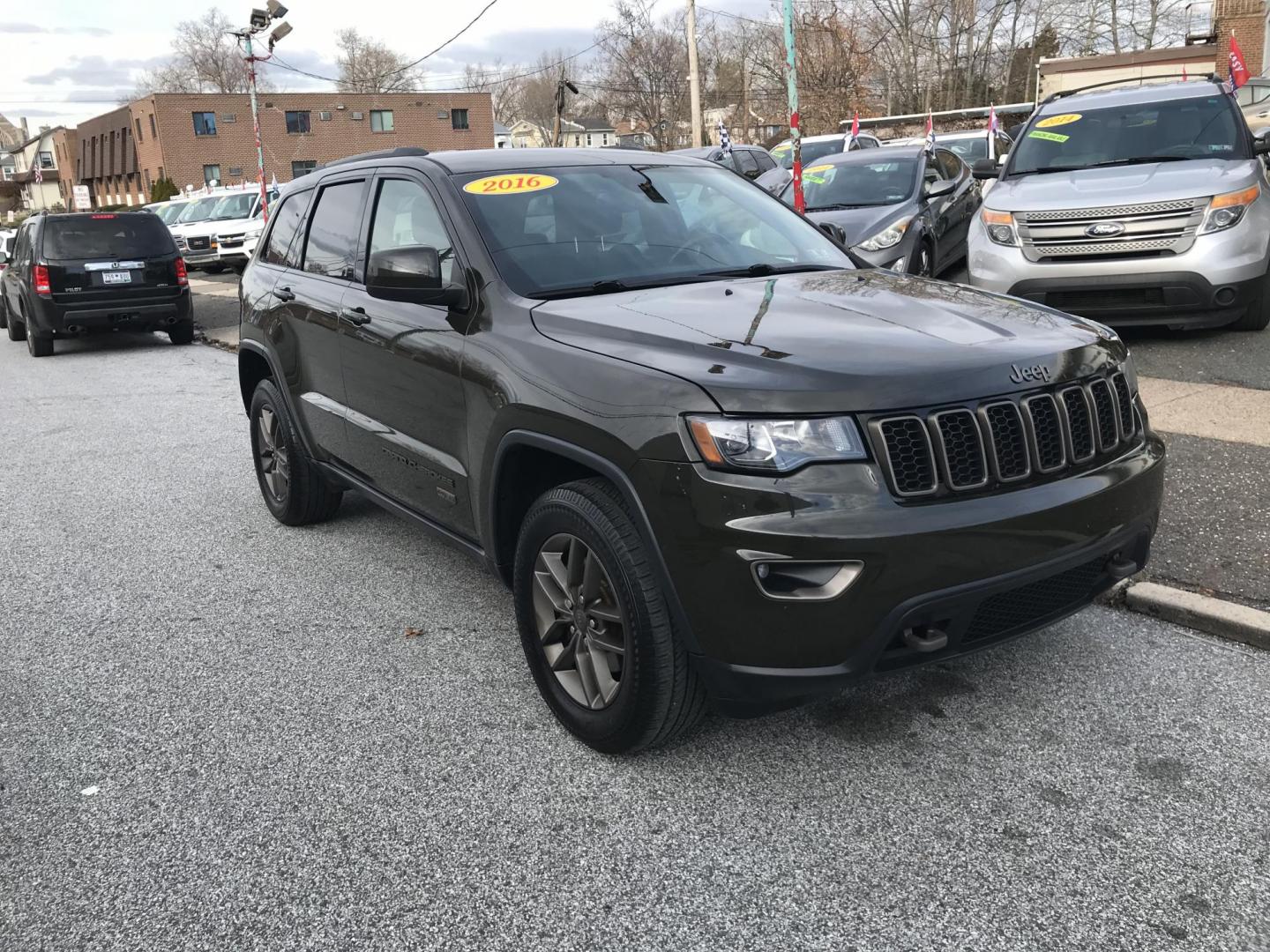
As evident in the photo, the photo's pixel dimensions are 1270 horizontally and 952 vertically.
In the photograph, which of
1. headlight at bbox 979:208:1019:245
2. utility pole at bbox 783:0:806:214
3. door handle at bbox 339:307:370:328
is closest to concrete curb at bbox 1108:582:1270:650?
door handle at bbox 339:307:370:328

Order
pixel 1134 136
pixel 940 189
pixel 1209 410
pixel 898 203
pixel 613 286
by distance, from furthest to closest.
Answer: pixel 940 189, pixel 898 203, pixel 1134 136, pixel 1209 410, pixel 613 286

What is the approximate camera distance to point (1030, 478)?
283 cm

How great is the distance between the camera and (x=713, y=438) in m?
2.68

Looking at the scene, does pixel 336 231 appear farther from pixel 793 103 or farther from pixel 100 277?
pixel 100 277

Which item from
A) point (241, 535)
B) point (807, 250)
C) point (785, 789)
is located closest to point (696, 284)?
point (807, 250)

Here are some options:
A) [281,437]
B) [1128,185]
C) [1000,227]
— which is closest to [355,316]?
[281,437]

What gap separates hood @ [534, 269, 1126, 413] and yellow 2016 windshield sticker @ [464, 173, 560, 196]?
69cm

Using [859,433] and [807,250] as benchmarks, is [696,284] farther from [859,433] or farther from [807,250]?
[859,433]

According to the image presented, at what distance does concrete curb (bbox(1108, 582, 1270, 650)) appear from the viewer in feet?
12.4

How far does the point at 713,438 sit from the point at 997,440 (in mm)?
742

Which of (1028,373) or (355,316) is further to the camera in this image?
(355,316)

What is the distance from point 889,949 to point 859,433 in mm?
1175

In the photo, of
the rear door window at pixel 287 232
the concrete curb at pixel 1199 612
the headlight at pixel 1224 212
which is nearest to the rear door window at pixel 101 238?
the rear door window at pixel 287 232

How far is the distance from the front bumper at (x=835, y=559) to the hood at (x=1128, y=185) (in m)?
5.69
